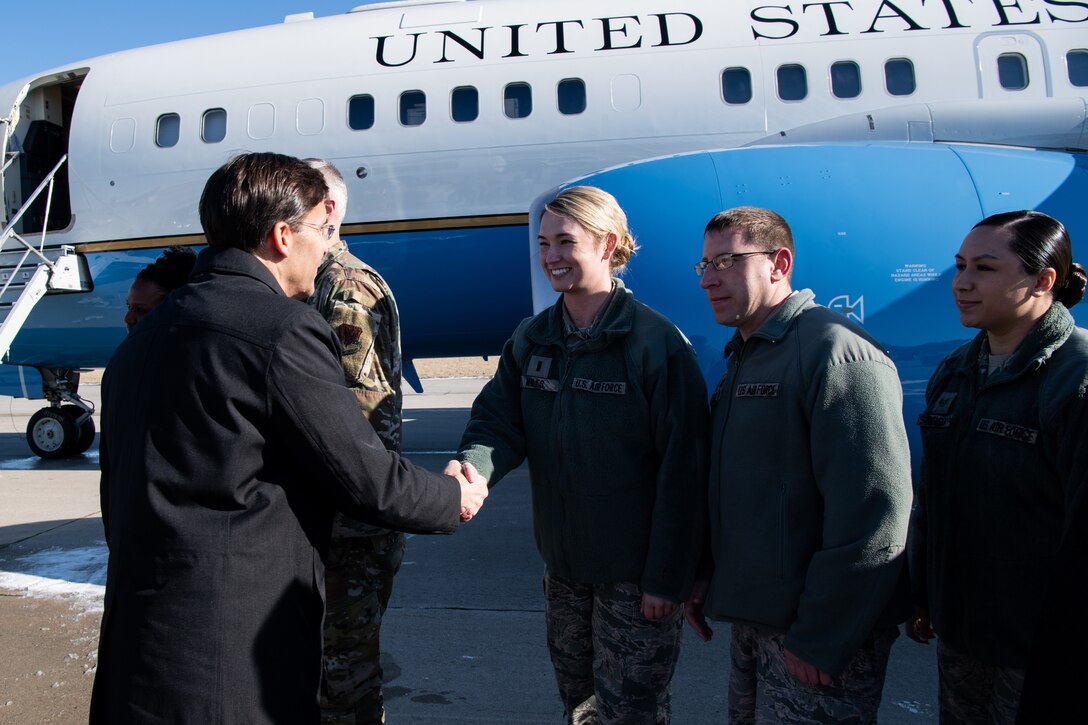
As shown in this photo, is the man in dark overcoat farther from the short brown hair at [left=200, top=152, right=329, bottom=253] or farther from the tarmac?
the tarmac

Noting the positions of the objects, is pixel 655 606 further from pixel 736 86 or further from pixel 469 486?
pixel 736 86

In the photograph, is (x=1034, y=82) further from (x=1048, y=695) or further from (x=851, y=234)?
(x=1048, y=695)

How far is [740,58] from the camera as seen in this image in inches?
298

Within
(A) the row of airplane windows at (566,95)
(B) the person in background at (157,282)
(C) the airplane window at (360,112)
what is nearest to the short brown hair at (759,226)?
(B) the person in background at (157,282)

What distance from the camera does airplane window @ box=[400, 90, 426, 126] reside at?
7.90m

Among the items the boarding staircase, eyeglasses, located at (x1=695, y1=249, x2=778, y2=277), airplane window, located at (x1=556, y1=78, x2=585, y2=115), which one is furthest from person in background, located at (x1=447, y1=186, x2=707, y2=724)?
the boarding staircase

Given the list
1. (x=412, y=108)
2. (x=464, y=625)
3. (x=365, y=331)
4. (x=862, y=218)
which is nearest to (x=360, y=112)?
(x=412, y=108)

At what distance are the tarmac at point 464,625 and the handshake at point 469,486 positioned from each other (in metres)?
1.43

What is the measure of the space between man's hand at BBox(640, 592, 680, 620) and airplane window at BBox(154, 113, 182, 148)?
764cm

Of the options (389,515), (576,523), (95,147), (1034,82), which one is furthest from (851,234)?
(95,147)

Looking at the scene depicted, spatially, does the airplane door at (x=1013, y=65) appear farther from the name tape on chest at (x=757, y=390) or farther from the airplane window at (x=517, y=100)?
the name tape on chest at (x=757, y=390)

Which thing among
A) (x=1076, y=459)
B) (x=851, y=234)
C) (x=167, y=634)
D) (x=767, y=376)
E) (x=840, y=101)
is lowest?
(x=167, y=634)

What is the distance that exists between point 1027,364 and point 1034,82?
21.0ft

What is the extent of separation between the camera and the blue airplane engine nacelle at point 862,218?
420 cm
